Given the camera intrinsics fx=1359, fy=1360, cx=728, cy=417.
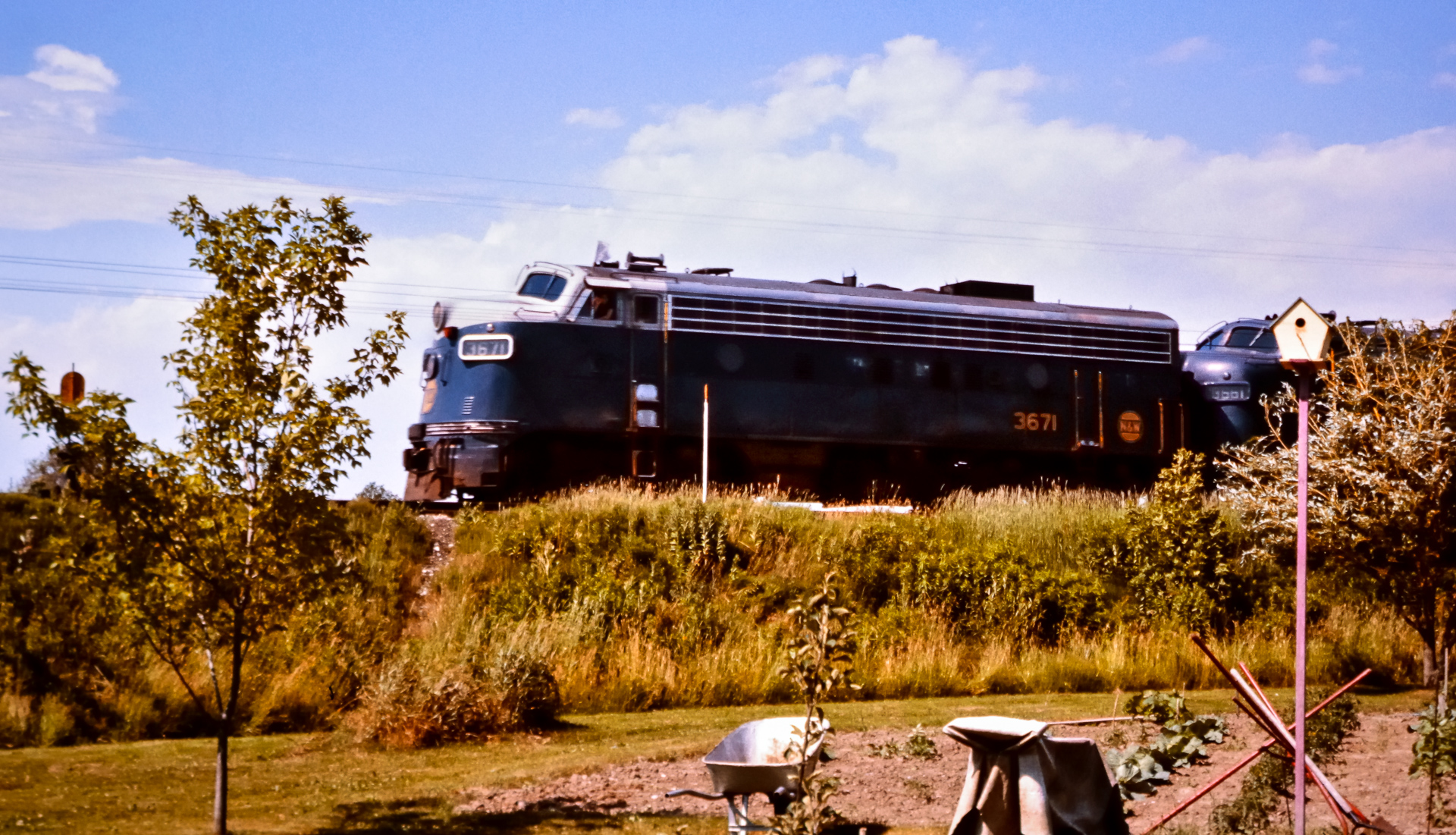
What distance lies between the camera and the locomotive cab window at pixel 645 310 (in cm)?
2177

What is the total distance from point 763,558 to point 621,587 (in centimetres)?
277

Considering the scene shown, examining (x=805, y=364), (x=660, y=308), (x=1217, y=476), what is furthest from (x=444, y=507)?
(x=1217, y=476)

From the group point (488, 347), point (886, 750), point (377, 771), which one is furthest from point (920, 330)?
point (377, 771)

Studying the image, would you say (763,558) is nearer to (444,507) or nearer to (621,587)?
(621,587)

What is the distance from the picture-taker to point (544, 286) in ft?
73.3

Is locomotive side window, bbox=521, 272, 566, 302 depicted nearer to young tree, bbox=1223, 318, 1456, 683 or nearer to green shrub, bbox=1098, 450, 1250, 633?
green shrub, bbox=1098, 450, 1250, 633

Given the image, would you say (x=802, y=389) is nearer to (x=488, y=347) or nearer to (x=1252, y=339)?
(x=488, y=347)

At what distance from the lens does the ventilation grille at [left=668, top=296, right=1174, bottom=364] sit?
2222 centimetres

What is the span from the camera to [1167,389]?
82.5 feet

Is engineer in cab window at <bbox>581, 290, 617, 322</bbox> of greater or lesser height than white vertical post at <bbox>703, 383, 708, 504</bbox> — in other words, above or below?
above

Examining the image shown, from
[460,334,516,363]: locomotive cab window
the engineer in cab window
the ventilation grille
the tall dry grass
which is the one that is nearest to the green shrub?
the tall dry grass

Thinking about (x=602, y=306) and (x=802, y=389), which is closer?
(x=602, y=306)

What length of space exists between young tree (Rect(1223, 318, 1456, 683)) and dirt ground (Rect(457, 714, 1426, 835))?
11.0ft

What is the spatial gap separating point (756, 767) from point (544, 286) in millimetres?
16498
